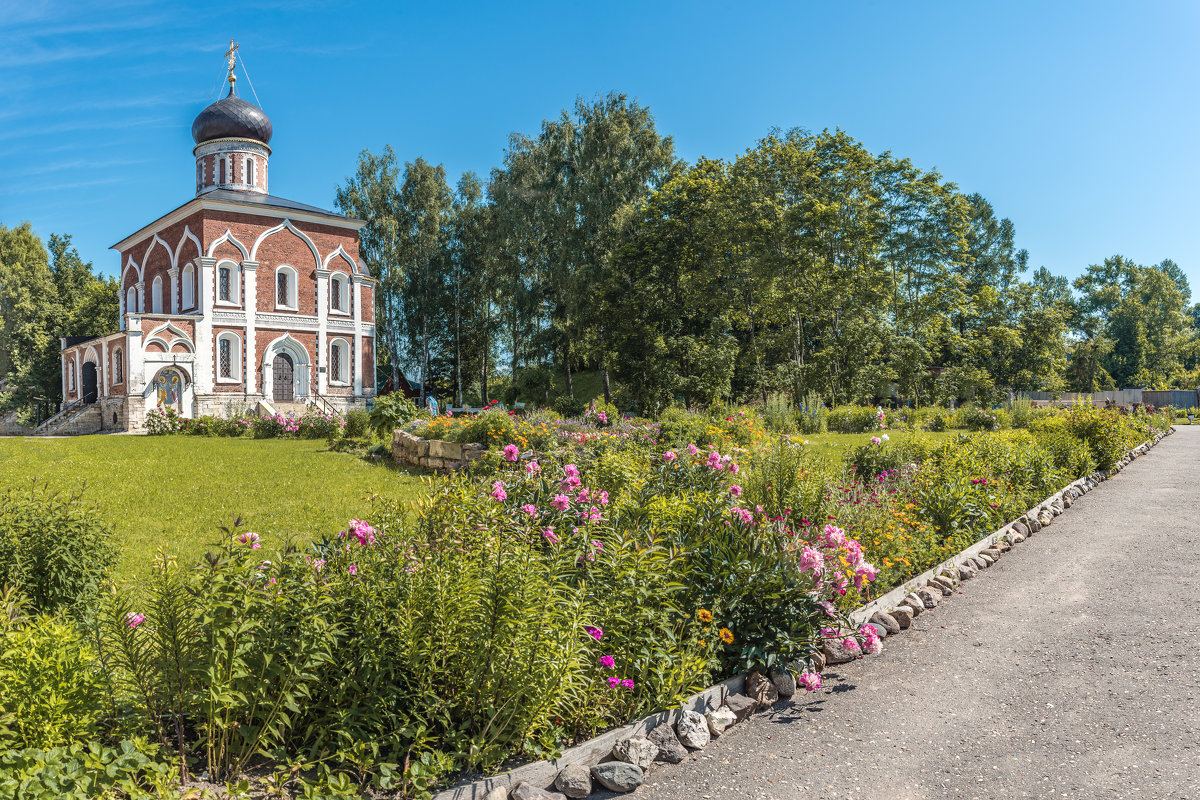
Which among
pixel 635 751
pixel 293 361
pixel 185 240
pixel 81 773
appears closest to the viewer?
pixel 81 773

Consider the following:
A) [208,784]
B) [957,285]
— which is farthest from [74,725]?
[957,285]

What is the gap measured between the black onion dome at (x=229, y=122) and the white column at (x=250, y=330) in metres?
7.14

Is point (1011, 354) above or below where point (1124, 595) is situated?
above

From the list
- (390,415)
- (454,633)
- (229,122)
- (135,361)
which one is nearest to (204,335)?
(135,361)

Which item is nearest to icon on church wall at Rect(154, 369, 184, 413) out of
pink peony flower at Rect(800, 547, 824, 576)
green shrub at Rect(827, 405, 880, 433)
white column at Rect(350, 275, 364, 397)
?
white column at Rect(350, 275, 364, 397)

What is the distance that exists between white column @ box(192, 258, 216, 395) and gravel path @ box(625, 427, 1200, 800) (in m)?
27.6

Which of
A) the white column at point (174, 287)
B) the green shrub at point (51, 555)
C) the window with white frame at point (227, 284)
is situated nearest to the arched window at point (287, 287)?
the window with white frame at point (227, 284)

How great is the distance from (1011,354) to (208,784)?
34.9 m

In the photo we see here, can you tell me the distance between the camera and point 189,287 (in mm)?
28141

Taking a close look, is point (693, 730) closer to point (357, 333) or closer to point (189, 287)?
point (357, 333)

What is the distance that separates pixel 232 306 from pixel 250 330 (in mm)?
1129

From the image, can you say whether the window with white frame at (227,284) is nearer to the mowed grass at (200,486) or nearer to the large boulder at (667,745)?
the mowed grass at (200,486)

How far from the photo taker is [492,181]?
30500 mm

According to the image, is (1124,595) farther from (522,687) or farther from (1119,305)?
(1119,305)
